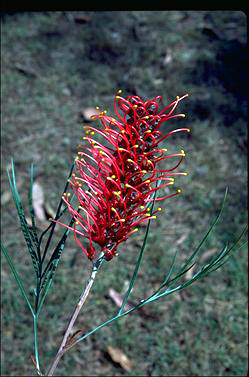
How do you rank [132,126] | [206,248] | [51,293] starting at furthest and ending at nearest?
[206,248]
[51,293]
[132,126]

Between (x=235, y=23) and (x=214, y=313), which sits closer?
(x=214, y=313)

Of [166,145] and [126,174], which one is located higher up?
[126,174]

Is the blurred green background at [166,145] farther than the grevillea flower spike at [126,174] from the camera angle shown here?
Yes

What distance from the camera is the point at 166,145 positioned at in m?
3.04

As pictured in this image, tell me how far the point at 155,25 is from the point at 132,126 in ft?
10.1

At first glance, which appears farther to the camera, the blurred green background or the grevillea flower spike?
the blurred green background

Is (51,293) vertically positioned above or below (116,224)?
below

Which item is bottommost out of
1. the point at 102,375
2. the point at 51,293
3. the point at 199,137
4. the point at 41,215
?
the point at 102,375

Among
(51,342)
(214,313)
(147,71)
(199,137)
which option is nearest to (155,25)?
(147,71)

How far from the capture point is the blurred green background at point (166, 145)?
2.18 m

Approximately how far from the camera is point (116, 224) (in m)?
1.00

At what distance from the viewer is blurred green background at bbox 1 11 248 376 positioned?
218cm

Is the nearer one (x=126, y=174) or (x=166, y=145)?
(x=126, y=174)

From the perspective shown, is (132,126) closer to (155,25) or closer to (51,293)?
(51,293)
